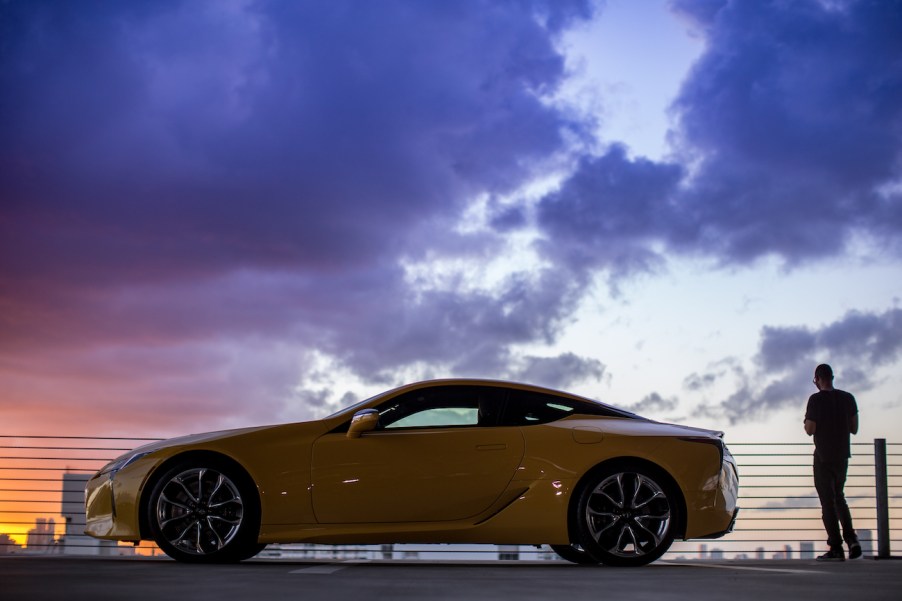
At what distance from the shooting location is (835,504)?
30.5 feet

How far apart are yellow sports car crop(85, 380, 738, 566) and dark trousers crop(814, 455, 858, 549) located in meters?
2.54

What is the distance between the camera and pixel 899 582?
233 inches

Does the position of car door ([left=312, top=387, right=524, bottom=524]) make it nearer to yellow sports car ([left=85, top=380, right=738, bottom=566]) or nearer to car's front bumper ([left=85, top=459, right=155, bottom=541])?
yellow sports car ([left=85, top=380, right=738, bottom=566])

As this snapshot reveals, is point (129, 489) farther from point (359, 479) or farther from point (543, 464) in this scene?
point (543, 464)

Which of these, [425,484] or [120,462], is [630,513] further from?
[120,462]

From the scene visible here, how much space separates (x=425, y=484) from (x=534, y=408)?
1031 millimetres

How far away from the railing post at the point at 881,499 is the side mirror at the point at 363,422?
6209 mm

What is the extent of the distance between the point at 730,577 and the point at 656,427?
1.51 meters

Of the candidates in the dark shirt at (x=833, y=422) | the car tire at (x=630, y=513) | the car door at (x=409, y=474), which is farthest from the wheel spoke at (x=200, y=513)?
the dark shirt at (x=833, y=422)

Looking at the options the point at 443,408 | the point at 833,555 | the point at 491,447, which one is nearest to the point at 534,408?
the point at 491,447

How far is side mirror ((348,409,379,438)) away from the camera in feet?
22.3

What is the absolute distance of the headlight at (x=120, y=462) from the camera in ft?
23.5

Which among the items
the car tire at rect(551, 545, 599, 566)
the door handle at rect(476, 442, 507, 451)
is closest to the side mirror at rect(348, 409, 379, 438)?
the door handle at rect(476, 442, 507, 451)

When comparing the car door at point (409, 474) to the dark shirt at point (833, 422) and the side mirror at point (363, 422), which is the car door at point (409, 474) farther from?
the dark shirt at point (833, 422)
